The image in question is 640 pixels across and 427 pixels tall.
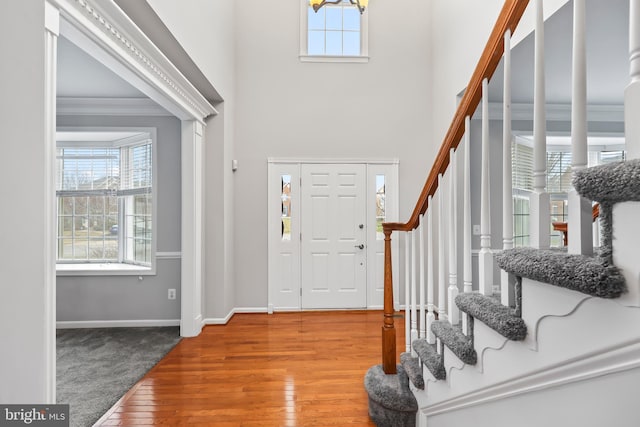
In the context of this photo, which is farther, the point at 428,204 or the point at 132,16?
the point at 132,16

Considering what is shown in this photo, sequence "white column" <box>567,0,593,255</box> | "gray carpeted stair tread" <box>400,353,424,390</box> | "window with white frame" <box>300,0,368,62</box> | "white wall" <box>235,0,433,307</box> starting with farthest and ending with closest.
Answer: "window with white frame" <box>300,0,368,62</box> < "white wall" <box>235,0,433,307</box> < "gray carpeted stair tread" <box>400,353,424,390</box> < "white column" <box>567,0,593,255</box>

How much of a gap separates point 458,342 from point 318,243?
3.16 metres

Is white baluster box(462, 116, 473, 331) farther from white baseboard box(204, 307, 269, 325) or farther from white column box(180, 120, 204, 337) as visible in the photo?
white baseboard box(204, 307, 269, 325)

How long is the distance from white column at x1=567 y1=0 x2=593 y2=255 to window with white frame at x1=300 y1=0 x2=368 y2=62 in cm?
398

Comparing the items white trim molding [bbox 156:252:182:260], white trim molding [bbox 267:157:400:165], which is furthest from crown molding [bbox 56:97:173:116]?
white trim molding [bbox 156:252:182:260]

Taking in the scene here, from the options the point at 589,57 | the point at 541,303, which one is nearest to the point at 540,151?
the point at 541,303

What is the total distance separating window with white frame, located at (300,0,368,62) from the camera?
14.3 ft

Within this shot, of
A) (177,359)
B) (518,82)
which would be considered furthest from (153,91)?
(518,82)

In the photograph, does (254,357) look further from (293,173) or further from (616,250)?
(616,250)

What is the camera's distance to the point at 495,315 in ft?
3.17

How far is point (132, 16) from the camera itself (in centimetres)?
214

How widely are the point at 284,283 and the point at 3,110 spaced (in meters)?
3.37

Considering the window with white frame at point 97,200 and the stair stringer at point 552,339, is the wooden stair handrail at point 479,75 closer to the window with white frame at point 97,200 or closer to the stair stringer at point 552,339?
the stair stringer at point 552,339

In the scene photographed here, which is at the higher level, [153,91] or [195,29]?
[195,29]
